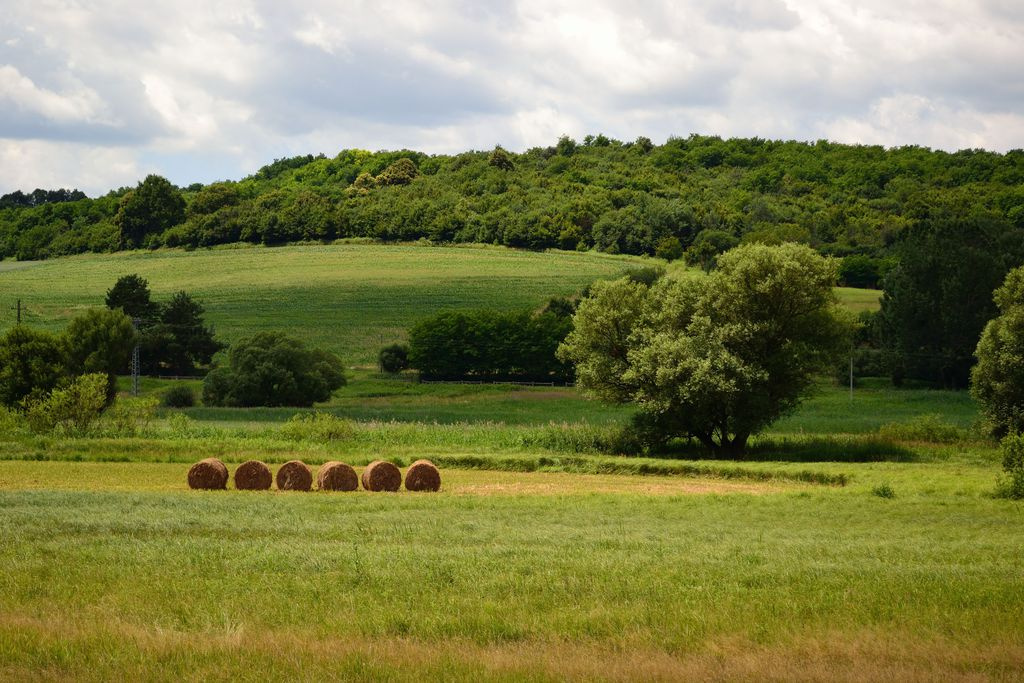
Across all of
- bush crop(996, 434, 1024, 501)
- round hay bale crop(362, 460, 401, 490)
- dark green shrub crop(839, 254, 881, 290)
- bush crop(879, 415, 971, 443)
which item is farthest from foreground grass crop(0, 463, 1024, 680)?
dark green shrub crop(839, 254, 881, 290)

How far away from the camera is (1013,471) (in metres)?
34.2

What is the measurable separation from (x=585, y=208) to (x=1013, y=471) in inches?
5554

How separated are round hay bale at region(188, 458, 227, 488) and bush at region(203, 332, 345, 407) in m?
52.8

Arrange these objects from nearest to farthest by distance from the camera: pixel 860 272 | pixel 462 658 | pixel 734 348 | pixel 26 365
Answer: pixel 462 658 < pixel 734 348 < pixel 26 365 < pixel 860 272

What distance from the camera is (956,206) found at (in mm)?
143875

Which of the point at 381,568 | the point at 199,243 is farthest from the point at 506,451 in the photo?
the point at 199,243

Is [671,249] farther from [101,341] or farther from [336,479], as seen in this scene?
[336,479]

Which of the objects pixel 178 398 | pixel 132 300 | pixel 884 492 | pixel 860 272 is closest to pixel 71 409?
pixel 178 398

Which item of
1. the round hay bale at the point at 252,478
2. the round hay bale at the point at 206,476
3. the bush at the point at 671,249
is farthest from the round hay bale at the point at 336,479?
the bush at the point at 671,249

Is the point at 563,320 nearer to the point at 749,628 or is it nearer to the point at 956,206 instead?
the point at 956,206

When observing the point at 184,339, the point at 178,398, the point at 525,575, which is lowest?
the point at 178,398

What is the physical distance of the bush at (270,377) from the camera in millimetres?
89938

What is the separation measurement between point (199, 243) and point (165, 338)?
3007 inches

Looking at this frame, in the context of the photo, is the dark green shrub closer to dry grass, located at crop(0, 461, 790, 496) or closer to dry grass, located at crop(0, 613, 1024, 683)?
dry grass, located at crop(0, 461, 790, 496)
